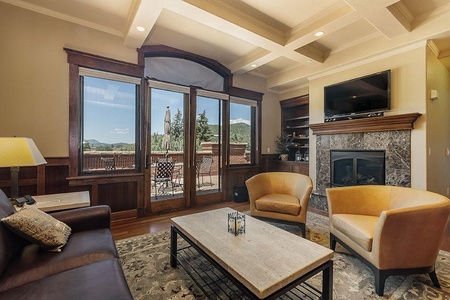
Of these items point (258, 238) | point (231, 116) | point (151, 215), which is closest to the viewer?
point (258, 238)

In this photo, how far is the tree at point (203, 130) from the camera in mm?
4414

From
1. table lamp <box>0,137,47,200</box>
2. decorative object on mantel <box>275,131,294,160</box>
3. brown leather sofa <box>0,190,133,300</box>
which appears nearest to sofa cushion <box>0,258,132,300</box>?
brown leather sofa <box>0,190,133,300</box>

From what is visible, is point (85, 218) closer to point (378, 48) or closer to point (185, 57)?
point (185, 57)

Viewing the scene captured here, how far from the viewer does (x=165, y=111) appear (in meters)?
4.04

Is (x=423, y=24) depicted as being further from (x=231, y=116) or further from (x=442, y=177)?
(x=231, y=116)

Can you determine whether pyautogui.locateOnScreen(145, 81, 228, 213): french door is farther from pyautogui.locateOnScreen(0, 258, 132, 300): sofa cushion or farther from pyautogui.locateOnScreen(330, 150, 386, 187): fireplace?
pyautogui.locateOnScreen(0, 258, 132, 300): sofa cushion

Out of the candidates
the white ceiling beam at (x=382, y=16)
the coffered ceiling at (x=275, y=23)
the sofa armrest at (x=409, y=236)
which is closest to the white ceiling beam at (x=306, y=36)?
the coffered ceiling at (x=275, y=23)

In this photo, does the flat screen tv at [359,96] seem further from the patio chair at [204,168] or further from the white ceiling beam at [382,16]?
the patio chair at [204,168]

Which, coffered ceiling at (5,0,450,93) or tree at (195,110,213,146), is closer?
coffered ceiling at (5,0,450,93)

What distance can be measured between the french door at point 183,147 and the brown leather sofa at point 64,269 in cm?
215

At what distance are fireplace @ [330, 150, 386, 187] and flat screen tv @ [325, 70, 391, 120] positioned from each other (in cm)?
72

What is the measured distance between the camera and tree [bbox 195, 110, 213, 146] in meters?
4.41

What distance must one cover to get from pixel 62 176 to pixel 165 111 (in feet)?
6.35

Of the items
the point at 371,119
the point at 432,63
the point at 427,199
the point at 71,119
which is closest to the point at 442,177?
the point at 371,119
